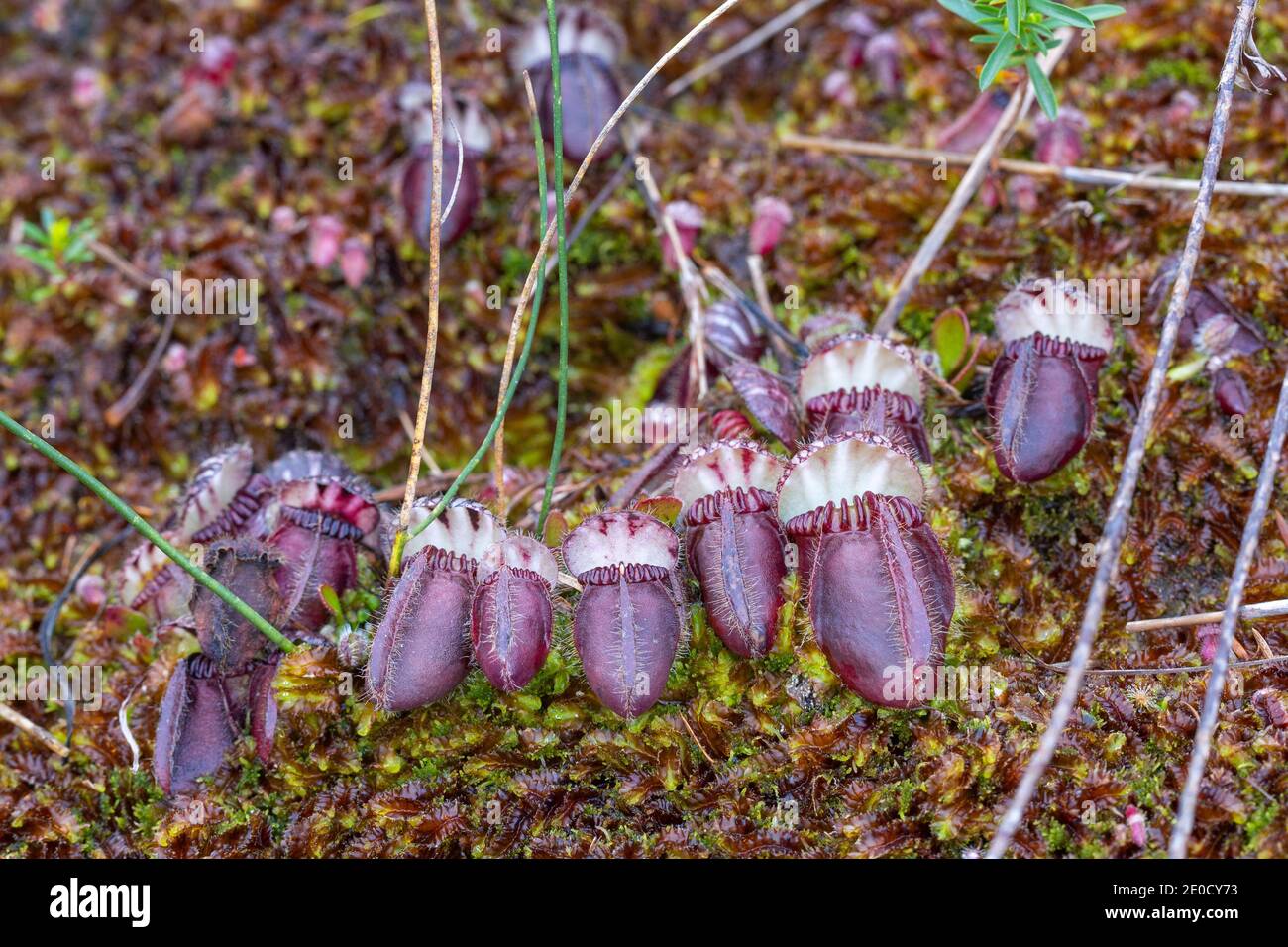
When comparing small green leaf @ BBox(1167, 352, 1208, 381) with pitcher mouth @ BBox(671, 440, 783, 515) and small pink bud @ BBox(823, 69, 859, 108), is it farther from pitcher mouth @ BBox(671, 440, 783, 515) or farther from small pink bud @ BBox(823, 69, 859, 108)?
small pink bud @ BBox(823, 69, 859, 108)

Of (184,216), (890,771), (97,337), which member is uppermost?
(184,216)

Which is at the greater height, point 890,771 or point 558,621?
point 558,621

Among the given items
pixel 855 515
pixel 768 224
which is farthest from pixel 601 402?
pixel 855 515

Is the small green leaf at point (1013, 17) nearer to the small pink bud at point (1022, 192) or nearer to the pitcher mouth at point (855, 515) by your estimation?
the small pink bud at point (1022, 192)

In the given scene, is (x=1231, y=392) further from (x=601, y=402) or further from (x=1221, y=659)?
(x=601, y=402)
